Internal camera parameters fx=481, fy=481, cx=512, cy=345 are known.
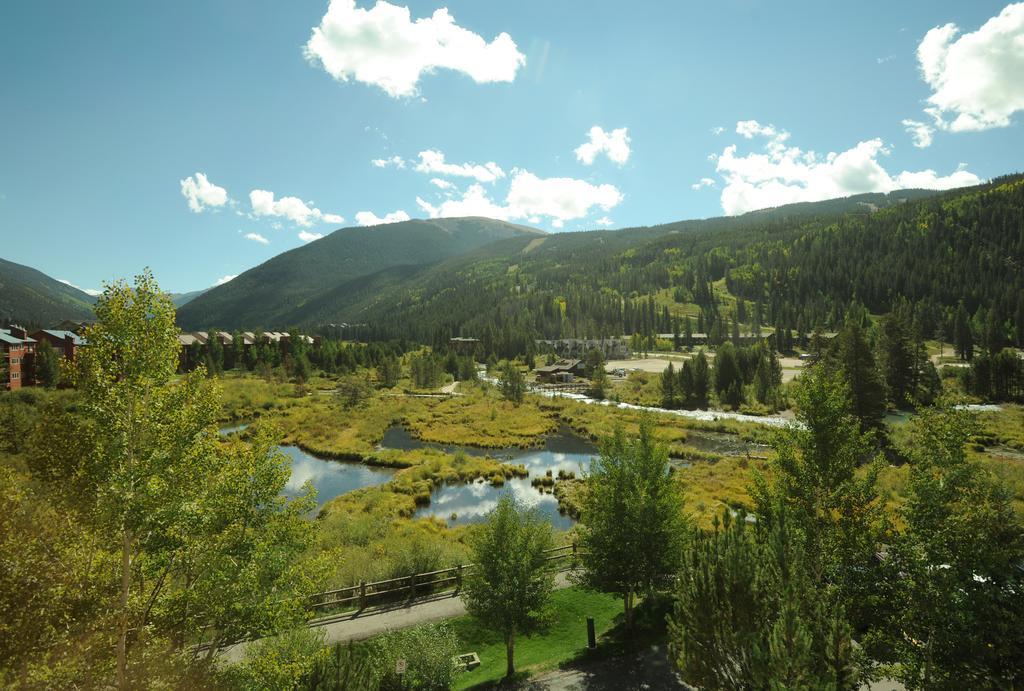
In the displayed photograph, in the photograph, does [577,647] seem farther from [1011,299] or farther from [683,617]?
[1011,299]

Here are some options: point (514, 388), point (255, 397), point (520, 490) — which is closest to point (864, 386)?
point (520, 490)

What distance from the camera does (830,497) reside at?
13.6 meters

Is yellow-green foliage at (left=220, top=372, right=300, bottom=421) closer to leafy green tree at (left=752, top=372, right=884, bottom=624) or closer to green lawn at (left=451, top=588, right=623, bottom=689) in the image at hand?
green lawn at (left=451, top=588, right=623, bottom=689)

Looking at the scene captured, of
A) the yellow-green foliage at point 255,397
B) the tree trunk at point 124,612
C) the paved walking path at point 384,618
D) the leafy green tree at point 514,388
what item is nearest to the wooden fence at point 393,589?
the paved walking path at point 384,618

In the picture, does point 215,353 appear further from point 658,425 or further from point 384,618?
point 384,618

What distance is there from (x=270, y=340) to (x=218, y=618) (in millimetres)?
133268

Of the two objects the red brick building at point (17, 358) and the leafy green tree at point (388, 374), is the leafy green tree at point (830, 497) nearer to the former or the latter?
the red brick building at point (17, 358)

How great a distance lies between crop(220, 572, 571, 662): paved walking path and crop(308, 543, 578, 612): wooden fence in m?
0.51

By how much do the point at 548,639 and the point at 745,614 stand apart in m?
10.8

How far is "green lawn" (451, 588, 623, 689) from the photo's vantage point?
613 inches

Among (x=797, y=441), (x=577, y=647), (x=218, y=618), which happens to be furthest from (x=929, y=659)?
(x=218, y=618)

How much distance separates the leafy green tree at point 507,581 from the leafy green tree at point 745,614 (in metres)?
5.69

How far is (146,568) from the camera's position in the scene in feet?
29.7

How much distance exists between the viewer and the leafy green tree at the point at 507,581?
1480cm
